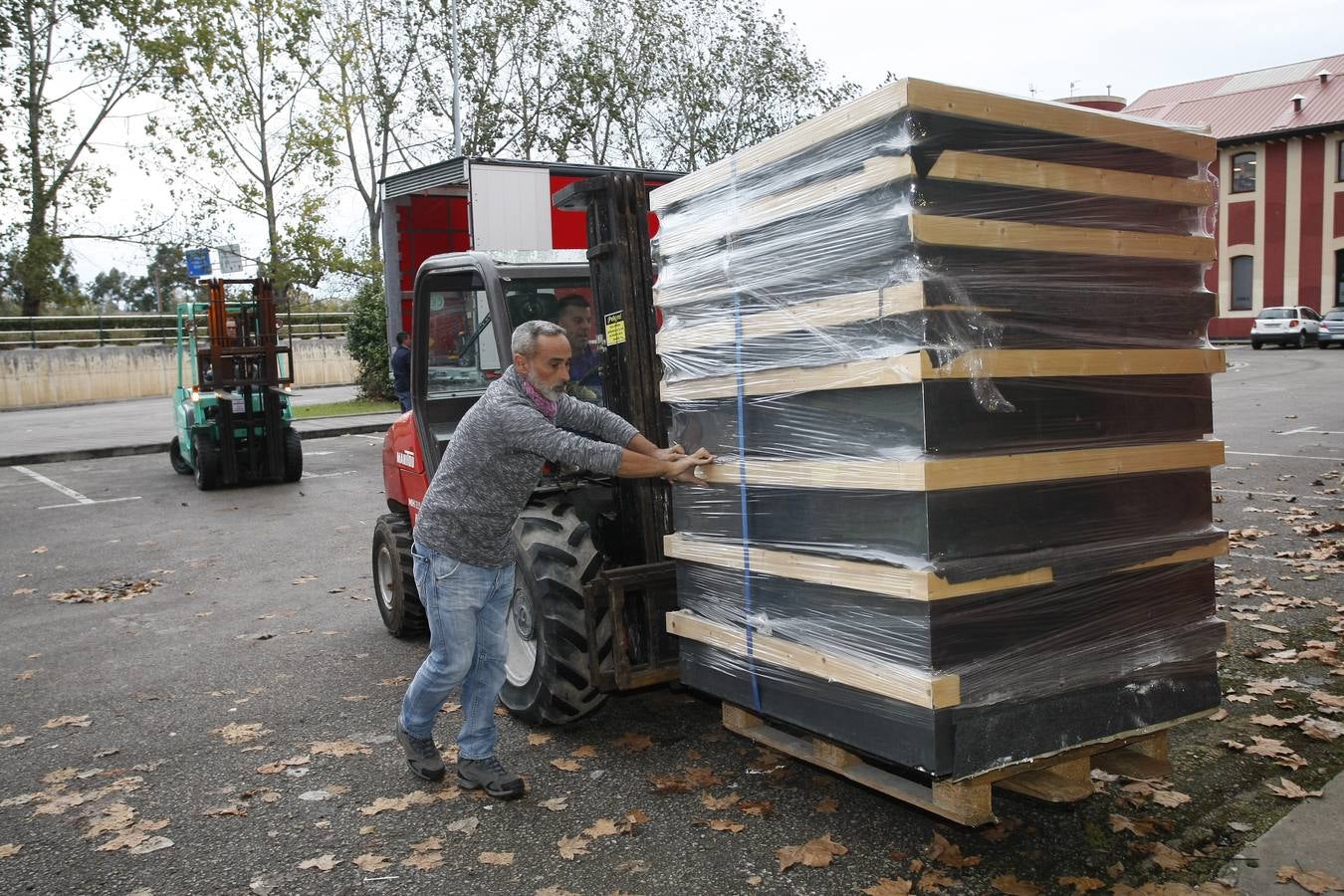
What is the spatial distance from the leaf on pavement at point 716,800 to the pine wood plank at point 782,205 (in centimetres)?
217

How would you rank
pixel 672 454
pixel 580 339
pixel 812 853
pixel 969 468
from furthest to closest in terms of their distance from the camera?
pixel 580 339, pixel 672 454, pixel 812 853, pixel 969 468

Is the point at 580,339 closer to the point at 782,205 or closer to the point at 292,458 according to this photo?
the point at 782,205

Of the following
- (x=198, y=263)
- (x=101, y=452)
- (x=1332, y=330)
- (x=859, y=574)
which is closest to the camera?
(x=859, y=574)

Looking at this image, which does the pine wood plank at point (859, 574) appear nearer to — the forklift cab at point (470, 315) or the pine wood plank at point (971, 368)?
the pine wood plank at point (971, 368)

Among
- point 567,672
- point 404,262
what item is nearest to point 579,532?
point 567,672

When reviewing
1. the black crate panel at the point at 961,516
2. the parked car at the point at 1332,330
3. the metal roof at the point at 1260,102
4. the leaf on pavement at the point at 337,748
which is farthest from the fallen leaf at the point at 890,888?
the metal roof at the point at 1260,102

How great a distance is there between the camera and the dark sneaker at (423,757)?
4662 millimetres

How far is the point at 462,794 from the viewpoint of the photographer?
15.0 feet

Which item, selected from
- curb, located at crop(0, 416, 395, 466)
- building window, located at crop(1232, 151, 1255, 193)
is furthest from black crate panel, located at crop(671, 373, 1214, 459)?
building window, located at crop(1232, 151, 1255, 193)

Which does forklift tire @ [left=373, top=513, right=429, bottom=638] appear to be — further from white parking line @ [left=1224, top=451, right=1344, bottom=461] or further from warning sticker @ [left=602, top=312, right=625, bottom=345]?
white parking line @ [left=1224, top=451, right=1344, bottom=461]

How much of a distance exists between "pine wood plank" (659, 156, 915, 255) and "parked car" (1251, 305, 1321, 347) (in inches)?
1506

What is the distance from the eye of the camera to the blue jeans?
4.53 metres

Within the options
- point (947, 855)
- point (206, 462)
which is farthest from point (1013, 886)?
point (206, 462)

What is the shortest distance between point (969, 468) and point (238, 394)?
1344 centimetres
